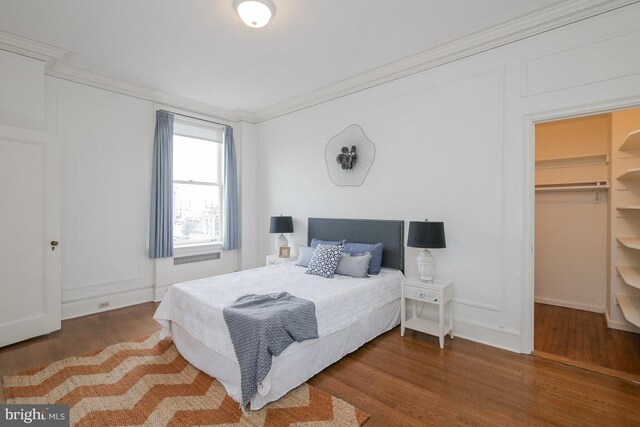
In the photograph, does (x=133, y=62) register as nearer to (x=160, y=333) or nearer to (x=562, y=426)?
(x=160, y=333)

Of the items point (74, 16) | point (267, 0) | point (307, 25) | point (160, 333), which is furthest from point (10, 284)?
point (307, 25)

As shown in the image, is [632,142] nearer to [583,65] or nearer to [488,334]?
[583,65]

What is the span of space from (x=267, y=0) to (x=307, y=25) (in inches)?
18.6

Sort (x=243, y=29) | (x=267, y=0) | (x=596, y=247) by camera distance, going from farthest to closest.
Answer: (x=596, y=247) < (x=243, y=29) < (x=267, y=0)

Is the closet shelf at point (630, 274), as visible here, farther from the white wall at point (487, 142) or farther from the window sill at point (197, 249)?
the window sill at point (197, 249)

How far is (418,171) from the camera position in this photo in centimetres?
343

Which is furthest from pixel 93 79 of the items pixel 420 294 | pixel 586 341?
pixel 586 341

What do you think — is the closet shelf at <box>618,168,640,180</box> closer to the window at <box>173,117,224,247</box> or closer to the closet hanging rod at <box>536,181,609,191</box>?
the closet hanging rod at <box>536,181,609,191</box>

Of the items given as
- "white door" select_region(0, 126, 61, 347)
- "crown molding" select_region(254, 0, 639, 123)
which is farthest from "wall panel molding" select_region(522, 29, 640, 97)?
"white door" select_region(0, 126, 61, 347)

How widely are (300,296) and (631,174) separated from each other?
3.42m

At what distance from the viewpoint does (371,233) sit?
377 centimetres

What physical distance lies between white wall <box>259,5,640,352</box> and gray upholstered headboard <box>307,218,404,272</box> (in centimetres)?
12

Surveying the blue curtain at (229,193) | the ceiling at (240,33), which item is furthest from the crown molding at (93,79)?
the blue curtain at (229,193)

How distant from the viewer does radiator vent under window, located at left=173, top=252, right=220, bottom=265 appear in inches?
182
